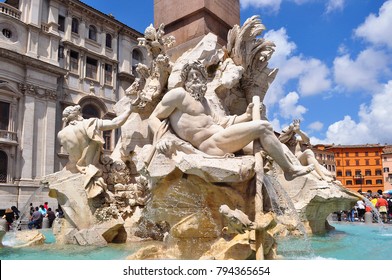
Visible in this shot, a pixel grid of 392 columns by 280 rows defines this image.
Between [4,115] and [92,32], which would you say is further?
[92,32]

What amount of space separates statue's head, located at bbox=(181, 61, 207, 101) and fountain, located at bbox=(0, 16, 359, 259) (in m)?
0.01

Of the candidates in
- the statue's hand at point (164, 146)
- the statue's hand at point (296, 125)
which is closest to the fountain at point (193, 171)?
the statue's hand at point (164, 146)

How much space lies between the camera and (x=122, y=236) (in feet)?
20.2

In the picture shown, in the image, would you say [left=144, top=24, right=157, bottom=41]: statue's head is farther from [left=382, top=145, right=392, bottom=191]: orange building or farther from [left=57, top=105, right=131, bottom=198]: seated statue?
[left=382, top=145, right=392, bottom=191]: orange building

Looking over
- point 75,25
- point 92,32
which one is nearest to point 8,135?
point 75,25

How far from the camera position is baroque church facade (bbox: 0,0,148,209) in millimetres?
20750

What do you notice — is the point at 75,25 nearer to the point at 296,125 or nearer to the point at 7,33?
the point at 7,33

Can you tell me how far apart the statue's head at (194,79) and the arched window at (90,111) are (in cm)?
2128

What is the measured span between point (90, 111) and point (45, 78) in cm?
388

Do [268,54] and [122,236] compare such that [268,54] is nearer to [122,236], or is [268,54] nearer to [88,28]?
[122,236]

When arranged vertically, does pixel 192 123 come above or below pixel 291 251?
above

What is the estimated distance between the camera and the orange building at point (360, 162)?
58188 mm

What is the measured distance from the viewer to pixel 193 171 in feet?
13.2
